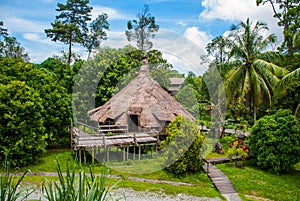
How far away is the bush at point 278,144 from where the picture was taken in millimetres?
11320

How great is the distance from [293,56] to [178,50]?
854cm

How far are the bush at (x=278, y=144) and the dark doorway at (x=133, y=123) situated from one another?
20.1 ft

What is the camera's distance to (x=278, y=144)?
1150cm

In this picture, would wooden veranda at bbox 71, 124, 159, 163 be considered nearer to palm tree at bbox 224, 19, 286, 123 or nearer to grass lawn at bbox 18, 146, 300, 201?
grass lawn at bbox 18, 146, 300, 201

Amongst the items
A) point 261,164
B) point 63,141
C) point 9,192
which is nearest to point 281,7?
point 261,164

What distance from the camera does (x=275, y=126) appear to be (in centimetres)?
1170

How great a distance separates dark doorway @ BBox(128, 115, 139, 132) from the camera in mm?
14628

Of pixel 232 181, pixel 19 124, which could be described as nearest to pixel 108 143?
pixel 19 124

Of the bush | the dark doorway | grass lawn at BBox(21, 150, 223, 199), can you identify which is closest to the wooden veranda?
grass lawn at BBox(21, 150, 223, 199)

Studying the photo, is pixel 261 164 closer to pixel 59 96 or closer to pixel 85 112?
pixel 59 96

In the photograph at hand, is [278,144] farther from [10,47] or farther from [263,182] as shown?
[10,47]

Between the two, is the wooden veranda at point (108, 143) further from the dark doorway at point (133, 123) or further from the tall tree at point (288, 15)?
the tall tree at point (288, 15)

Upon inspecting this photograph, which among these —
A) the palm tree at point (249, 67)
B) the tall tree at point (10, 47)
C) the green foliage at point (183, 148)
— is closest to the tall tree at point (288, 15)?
the palm tree at point (249, 67)

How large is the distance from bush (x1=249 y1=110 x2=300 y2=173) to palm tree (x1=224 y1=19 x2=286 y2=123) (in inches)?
136
